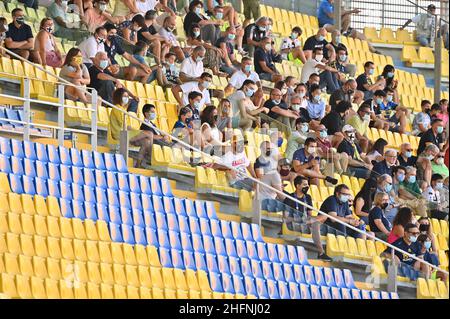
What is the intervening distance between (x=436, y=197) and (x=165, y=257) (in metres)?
4.24

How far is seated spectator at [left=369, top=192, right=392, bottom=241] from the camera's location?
57.4ft

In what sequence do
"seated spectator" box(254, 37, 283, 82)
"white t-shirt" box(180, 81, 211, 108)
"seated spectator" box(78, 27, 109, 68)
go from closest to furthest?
"seated spectator" box(78, 27, 109, 68)
"white t-shirt" box(180, 81, 211, 108)
"seated spectator" box(254, 37, 283, 82)

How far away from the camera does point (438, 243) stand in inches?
740

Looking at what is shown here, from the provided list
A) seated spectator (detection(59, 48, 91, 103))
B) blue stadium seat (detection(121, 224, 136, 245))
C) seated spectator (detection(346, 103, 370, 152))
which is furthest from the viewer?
seated spectator (detection(346, 103, 370, 152))

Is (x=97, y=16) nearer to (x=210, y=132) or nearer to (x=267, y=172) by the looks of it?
(x=210, y=132)

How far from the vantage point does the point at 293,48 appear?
21.1 metres

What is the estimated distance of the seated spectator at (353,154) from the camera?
60.7ft

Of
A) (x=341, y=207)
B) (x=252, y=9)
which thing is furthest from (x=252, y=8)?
(x=341, y=207)

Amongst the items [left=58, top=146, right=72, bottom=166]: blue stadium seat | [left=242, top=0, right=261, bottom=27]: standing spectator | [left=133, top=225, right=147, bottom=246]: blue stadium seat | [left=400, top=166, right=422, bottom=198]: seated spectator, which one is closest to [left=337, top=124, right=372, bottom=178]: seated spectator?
[left=400, top=166, right=422, bottom=198]: seated spectator

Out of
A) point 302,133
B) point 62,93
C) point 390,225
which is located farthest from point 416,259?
point 62,93

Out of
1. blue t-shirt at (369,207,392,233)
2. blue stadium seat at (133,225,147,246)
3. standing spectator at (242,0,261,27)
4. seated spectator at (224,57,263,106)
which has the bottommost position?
Result: blue stadium seat at (133,225,147,246)

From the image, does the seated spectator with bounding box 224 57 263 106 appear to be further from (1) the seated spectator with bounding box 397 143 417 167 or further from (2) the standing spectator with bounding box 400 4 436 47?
(2) the standing spectator with bounding box 400 4 436 47

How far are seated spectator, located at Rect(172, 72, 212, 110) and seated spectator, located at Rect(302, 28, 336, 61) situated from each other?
271cm
